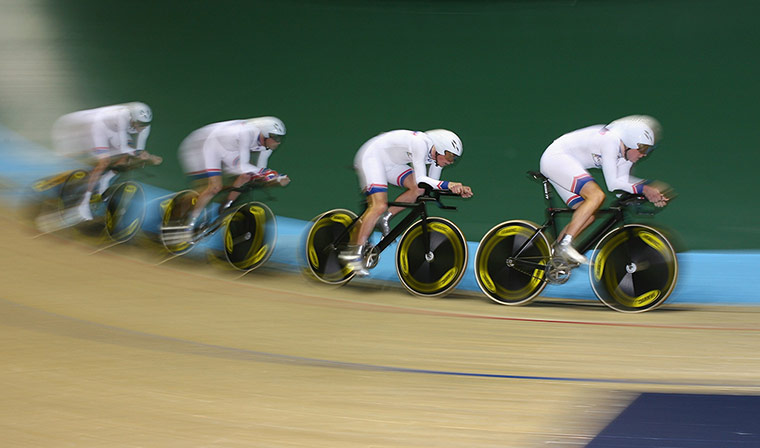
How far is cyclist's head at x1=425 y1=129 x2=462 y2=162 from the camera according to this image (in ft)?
14.6

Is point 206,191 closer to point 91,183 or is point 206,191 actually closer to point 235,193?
point 235,193

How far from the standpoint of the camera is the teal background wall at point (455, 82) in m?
5.75

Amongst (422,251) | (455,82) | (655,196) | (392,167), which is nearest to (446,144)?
(392,167)

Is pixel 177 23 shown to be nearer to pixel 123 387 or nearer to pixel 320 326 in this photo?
pixel 320 326

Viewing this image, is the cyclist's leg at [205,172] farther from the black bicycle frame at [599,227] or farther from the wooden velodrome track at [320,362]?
the black bicycle frame at [599,227]

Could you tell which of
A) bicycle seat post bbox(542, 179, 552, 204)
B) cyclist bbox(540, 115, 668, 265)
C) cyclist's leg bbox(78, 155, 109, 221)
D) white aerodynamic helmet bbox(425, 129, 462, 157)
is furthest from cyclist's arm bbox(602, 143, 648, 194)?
cyclist's leg bbox(78, 155, 109, 221)

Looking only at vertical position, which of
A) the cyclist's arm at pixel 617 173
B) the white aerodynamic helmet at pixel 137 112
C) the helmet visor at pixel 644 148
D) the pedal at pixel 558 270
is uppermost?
the white aerodynamic helmet at pixel 137 112

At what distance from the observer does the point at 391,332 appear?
3594 millimetres

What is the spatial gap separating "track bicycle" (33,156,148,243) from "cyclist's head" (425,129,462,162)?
251 cm

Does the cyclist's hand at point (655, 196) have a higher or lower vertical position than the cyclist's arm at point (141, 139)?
lower

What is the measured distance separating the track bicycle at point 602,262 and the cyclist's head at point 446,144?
49 centimetres

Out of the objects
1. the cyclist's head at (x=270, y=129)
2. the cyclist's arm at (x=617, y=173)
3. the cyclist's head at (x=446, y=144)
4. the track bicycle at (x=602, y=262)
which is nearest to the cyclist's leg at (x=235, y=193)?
the cyclist's head at (x=270, y=129)

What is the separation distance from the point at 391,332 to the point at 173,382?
1198 mm

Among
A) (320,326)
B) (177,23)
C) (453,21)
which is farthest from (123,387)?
(177,23)
